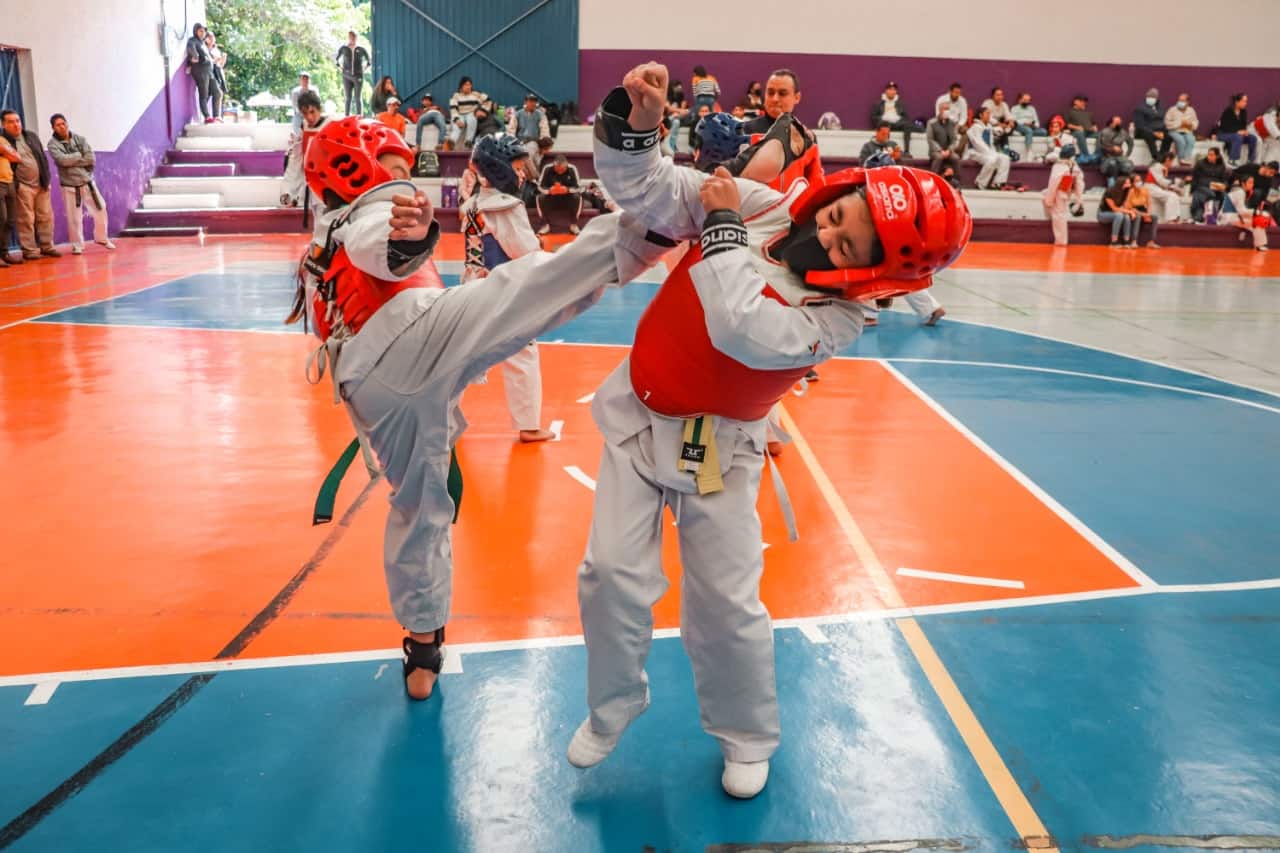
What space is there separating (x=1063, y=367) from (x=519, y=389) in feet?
17.7

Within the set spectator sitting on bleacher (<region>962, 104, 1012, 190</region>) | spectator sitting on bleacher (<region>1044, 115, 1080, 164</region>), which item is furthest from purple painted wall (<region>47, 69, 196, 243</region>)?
spectator sitting on bleacher (<region>1044, 115, 1080, 164</region>)

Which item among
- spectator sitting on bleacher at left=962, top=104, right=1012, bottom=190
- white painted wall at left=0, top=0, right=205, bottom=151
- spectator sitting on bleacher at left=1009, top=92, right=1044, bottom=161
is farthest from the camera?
spectator sitting on bleacher at left=1009, top=92, right=1044, bottom=161

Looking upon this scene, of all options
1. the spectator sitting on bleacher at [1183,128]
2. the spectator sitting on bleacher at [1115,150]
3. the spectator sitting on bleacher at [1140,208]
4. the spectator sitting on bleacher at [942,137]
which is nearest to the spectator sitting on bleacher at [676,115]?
the spectator sitting on bleacher at [942,137]

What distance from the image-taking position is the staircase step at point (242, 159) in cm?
2375

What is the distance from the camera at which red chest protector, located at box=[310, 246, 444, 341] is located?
322 cm

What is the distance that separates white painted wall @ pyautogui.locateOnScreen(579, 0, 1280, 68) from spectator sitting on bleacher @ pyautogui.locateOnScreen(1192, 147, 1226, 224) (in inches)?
190

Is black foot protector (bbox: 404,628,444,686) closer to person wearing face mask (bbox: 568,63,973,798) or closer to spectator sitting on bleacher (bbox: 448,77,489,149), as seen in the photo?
person wearing face mask (bbox: 568,63,973,798)

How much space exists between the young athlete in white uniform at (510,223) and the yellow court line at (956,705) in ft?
6.77

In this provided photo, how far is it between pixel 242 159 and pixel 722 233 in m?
24.1

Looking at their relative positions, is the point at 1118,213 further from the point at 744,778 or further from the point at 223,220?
the point at 744,778

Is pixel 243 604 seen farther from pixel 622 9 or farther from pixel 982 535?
pixel 622 9

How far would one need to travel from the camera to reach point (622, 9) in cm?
2559

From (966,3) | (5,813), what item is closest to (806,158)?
(5,813)

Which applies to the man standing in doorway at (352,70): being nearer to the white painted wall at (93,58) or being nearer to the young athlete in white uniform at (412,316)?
the white painted wall at (93,58)
